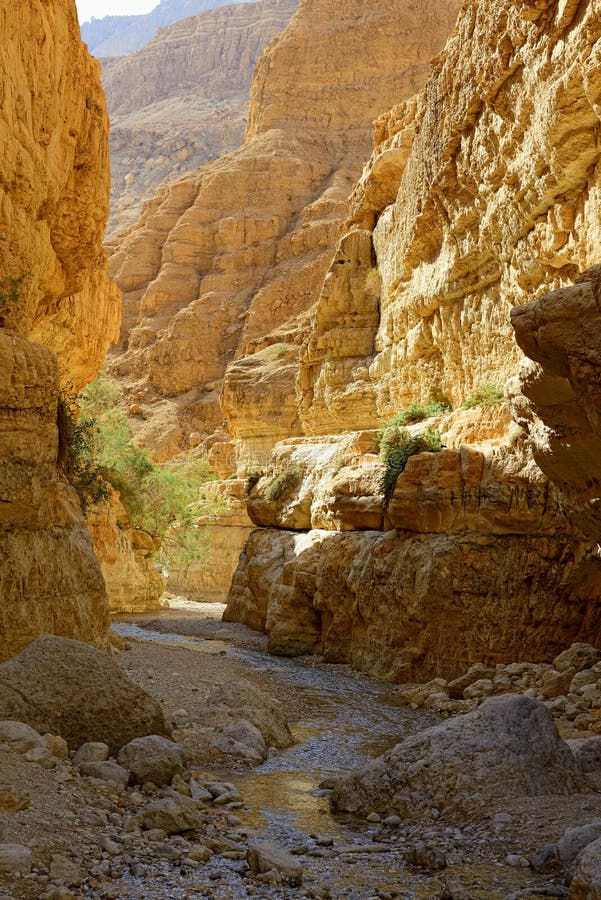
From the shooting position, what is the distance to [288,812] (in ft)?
23.4

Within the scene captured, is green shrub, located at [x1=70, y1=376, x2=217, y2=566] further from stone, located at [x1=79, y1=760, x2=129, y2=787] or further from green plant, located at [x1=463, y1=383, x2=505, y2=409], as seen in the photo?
stone, located at [x1=79, y1=760, x2=129, y2=787]

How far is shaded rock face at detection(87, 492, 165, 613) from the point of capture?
2512 cm

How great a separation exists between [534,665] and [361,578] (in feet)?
14.9

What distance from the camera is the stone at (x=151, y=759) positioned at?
22.8 feet

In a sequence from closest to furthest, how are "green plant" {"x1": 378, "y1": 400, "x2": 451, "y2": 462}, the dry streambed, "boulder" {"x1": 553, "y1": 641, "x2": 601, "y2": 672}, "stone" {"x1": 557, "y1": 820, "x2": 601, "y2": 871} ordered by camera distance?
1. the dry streambed
2. "stone" {"x1": 557, "y1": 820, "x2": 601, "y2": 871}
3. "boulder" {"x1": 553, "y1": 641, "x2": 601, "y2": 672}
4. "green plant" {"x1": 378, "y1": 400, "x2": 451, "y2": 462}

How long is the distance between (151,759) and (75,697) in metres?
1.04

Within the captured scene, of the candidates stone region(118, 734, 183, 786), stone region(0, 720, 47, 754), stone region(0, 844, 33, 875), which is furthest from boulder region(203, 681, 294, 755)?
stone region(0, 844, 33, 875)

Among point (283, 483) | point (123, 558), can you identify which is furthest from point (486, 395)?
point (123, 558)

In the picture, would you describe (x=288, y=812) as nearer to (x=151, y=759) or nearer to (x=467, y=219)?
(x=151, y=759)

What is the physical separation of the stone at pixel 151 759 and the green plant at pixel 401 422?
10.7 m

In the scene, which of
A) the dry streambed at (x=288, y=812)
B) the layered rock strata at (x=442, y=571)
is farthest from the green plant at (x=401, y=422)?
the dry streambed at (x=288, y=812)

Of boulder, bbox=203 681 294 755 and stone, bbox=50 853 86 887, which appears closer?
stone, bbox=50 853 86 887

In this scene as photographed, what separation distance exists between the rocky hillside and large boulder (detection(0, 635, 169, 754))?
91785 millimetres

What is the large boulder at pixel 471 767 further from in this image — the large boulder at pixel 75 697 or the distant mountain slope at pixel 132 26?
the distant mountain slope at pixel 132 26
